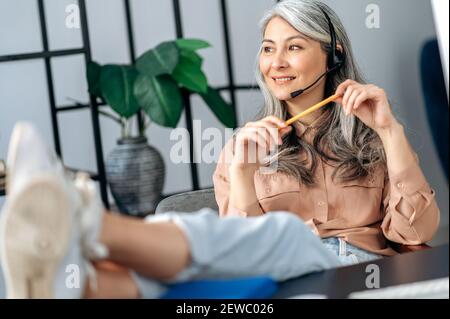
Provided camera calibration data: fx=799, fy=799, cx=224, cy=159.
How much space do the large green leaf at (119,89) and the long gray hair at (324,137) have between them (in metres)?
2.00

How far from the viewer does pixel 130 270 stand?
1.05 m

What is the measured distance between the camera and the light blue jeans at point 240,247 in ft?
3.36

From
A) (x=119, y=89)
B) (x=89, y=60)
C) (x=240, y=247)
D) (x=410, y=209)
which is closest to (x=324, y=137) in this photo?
(x=410, y=209)

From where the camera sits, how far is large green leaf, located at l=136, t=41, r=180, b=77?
3908 millimetres

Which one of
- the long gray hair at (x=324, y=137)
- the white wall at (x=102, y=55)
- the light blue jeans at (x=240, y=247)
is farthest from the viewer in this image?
the white wall at (x=102, y=55)

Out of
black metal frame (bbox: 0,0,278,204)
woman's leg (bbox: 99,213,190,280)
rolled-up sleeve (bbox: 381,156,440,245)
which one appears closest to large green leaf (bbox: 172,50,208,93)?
black metal frame (bbox: 0,0,278,204)

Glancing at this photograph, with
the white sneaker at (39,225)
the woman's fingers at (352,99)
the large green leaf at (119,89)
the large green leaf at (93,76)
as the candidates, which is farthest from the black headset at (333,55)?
the large green leaf at (93,76)

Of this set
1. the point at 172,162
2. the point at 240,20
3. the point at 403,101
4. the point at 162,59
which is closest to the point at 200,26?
the point at 240,20

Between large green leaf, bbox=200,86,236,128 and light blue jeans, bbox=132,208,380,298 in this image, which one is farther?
large green leaf, bbox=200,86,236,128

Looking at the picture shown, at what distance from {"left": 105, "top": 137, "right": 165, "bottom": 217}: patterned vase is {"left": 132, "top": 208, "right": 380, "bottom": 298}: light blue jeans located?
9.74 ft

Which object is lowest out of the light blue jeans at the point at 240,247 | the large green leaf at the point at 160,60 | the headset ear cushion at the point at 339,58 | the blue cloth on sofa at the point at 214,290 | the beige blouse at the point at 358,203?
the beige blouse at the point at 358,203

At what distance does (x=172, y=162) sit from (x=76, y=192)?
352 cm

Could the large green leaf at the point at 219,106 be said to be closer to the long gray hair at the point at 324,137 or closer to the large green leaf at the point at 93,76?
the large green leaf at the point at 93,76

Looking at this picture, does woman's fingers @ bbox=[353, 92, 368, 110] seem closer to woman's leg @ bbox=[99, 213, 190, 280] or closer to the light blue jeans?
the light blue jeans
